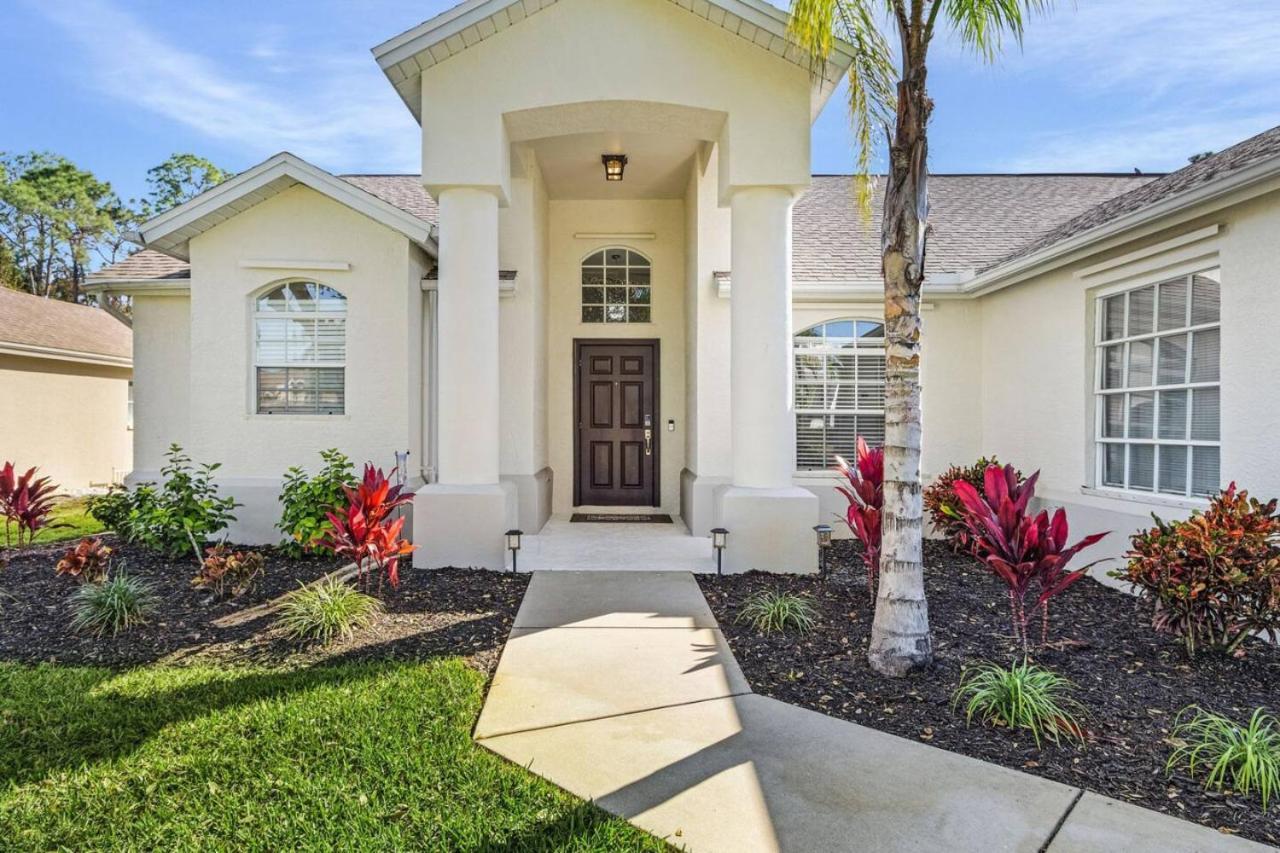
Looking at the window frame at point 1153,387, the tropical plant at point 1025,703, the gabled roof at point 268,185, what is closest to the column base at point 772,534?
the tropical plant at point 1025,703

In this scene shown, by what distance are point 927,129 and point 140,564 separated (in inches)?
331

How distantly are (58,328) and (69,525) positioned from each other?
295 inches

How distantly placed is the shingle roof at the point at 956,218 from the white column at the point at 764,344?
6.92 ft

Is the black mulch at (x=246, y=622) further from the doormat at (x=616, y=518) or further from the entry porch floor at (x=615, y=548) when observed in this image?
the doormat at (x=616, y=518)

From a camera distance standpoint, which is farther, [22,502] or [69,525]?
[69,525]

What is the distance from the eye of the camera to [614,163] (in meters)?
8.64

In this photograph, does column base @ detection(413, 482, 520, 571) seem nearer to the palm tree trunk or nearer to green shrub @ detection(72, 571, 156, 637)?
green shrub @ detection(72, 571, 156, 637)

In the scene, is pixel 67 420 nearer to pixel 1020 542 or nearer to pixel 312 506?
pixel 312 506

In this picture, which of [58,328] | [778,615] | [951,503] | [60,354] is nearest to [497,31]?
[778,615]

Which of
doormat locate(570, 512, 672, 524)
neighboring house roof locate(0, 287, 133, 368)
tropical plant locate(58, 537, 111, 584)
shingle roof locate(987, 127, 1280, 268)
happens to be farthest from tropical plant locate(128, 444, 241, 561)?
shingle roof locate(987, 127, 1280, 268)

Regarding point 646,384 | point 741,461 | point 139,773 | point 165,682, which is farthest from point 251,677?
point 646,384

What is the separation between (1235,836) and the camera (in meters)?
2.80

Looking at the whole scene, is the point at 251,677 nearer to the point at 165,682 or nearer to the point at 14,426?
the point at 165,682

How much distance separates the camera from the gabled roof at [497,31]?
686 centimetres
